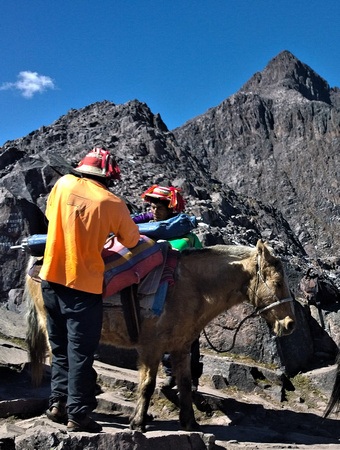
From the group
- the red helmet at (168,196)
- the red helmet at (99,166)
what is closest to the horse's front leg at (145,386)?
the red helmet at (99,166)

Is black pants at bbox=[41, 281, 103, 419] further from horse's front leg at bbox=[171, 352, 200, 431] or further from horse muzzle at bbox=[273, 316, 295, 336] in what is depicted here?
horse muzzle at bbox=[273, 316, 295, 336]

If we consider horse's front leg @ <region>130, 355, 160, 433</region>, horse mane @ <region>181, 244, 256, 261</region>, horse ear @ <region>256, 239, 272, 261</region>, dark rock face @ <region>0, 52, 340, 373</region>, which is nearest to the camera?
horse's front leg @ <region>130, 355, 160, 433</region>

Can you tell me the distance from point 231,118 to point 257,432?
580ft

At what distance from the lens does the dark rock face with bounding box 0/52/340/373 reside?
35.9ft

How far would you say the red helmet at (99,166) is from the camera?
4250 mm

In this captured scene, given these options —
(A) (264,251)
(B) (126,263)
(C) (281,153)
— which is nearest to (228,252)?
(A) (264,251)

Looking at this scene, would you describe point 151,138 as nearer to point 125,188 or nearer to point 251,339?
point 125,188

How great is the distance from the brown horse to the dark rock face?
1776mm

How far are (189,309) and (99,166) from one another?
1698 mm

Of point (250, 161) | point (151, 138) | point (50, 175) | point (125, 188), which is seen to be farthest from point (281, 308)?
point (250, 161)

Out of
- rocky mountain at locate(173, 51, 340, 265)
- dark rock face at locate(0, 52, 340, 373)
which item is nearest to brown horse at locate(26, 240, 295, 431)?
dark rock face at locate(0, 52, 340, 373)

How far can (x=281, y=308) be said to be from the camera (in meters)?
5.35

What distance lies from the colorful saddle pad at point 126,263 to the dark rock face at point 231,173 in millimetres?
1654

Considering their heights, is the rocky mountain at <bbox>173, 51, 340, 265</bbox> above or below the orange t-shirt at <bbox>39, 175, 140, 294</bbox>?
above
